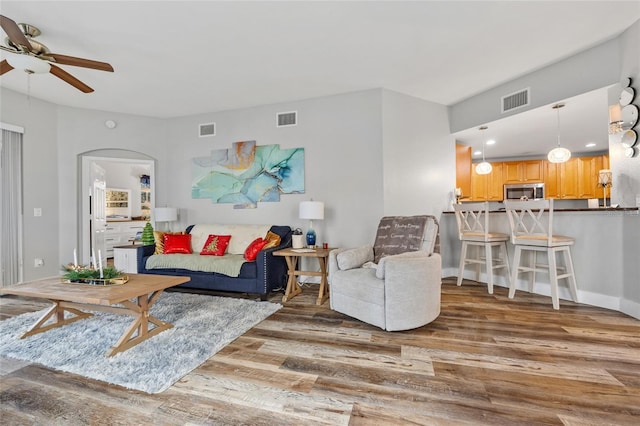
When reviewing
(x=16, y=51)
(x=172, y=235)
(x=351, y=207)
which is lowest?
(x=172, y=235)

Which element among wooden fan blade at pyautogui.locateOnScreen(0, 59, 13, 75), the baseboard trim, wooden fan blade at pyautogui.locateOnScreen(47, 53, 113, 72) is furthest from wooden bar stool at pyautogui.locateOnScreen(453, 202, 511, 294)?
wooden fan blade at pyautogui.locateOnScreen(0, 59, 13, 75)

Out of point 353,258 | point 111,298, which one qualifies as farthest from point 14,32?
point 353,258

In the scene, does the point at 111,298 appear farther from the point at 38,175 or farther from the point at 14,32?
the point at 38,175

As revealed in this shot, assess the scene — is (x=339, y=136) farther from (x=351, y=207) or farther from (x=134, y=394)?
(x=134, y=394)

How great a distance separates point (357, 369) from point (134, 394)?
1.33m

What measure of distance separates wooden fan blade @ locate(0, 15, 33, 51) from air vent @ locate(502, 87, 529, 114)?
197 inches

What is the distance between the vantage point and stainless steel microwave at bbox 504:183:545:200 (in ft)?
22.4

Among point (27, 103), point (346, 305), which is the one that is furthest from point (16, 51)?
point (346, 305)

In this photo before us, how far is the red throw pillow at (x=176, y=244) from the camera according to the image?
402 cm

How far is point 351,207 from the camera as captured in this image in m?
4.15

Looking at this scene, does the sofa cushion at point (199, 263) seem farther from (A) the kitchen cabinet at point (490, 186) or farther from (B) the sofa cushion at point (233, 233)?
(A) the kitchen cabinet at point (490, 186)

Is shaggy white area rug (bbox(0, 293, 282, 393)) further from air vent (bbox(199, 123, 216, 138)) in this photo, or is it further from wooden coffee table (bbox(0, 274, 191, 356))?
air vent (bbox(199, 123, 216, 138))

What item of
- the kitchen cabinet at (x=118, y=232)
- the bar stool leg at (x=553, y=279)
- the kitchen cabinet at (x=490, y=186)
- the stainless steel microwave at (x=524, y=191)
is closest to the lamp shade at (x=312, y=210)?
the bar stool leg at (x=553, y=279)

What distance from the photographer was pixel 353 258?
10.0 feet
